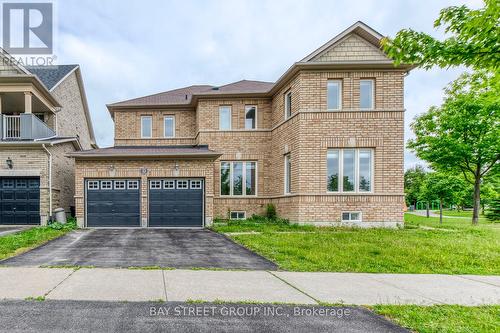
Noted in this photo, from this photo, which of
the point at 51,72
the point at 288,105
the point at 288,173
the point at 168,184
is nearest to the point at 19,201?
the point at 168,184

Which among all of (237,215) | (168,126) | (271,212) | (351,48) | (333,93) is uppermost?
(351,48)

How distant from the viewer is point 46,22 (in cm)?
1700

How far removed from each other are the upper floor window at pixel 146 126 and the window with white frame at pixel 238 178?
5795mm

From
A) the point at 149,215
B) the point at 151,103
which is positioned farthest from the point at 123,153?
the point at 151,103

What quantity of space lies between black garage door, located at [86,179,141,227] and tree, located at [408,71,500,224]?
61.2ft

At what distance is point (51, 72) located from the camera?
20.5 metres

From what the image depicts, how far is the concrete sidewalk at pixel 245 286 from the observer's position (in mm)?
4777

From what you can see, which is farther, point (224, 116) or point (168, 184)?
point (224, 116)

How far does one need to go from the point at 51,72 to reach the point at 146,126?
733 centimetres

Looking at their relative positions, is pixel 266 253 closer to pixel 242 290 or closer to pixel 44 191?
pixel 242 290

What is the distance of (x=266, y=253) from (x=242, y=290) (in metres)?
3.09

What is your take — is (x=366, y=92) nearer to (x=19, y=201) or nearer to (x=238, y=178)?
(x=238, y=178)

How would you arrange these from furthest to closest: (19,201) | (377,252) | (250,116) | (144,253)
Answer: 1. (250,116)
2. (19,201)
3. (377,252)
4. (144,253)

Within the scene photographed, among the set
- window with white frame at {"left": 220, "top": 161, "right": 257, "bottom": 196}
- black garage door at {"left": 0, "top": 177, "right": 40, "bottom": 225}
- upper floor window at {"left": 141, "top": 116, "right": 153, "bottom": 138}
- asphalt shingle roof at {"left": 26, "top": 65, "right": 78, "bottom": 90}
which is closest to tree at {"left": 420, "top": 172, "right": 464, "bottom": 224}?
window with white frame at {"left": 220, "top": 161, "right": 257, "bottom": 196}
